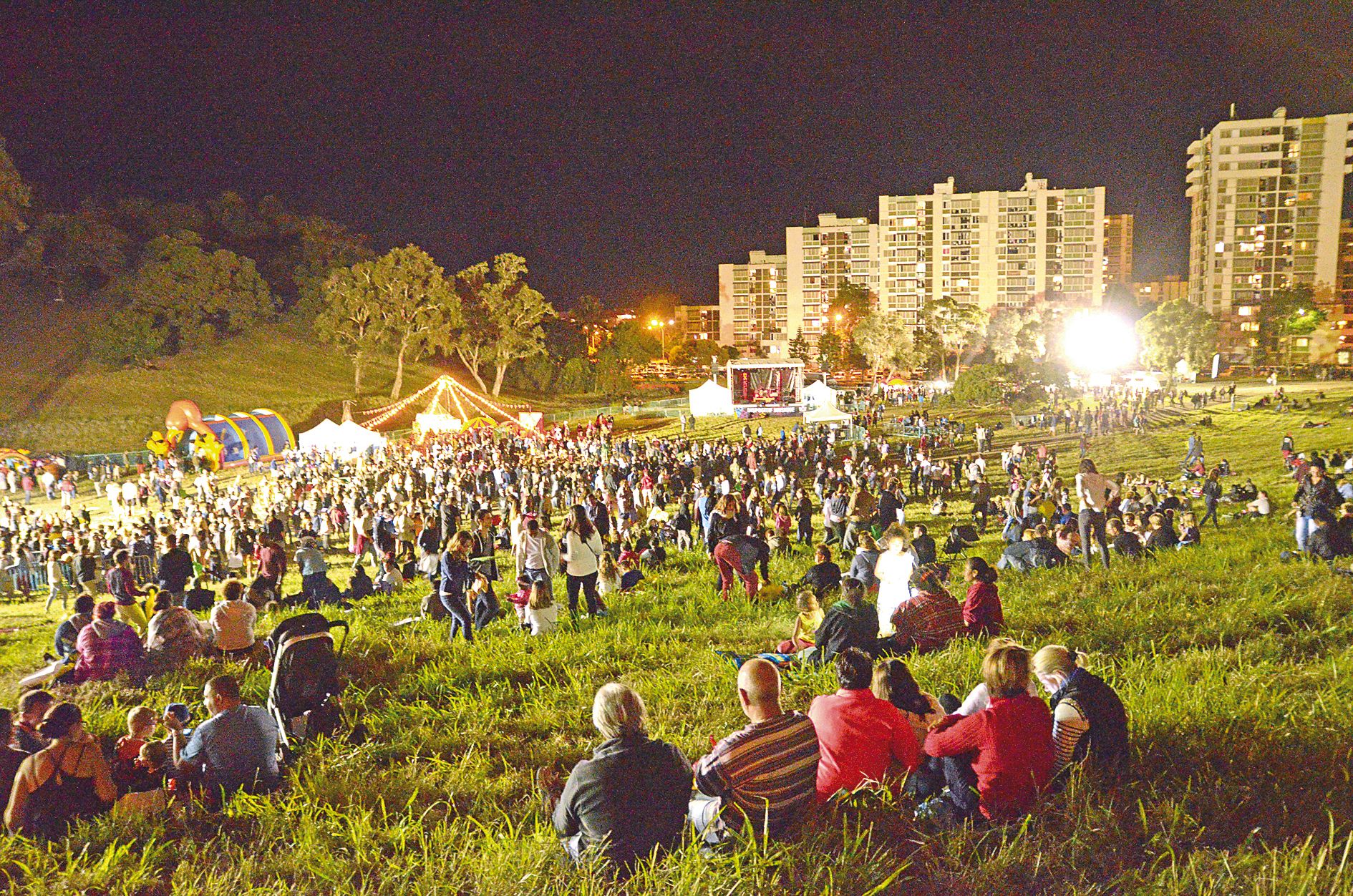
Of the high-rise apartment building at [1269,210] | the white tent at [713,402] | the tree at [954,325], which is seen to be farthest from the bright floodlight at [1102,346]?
the high-rise apartment building at [1269,210]

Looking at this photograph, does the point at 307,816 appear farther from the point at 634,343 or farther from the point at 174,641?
the point at 634,343

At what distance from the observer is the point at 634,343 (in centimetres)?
6575

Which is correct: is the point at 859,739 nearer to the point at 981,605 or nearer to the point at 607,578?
the point at 981,605

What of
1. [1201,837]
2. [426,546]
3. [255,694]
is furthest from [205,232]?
[1201,837]

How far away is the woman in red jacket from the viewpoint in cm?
328

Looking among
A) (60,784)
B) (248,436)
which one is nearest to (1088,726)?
(60,784)

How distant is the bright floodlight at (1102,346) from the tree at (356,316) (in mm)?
47228

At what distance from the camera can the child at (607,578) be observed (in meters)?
9.66

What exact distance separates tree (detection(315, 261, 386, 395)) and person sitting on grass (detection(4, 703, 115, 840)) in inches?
1934

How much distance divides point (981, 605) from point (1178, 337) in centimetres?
5906

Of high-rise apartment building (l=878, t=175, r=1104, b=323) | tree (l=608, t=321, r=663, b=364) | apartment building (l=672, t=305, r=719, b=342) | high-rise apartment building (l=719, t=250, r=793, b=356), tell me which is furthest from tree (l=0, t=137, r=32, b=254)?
apartment building (l=672, t=305, r=719, b=342)

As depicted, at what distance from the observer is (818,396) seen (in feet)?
131

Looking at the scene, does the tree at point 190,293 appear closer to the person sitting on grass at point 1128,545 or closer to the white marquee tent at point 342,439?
the white marquee tent at point 342,439

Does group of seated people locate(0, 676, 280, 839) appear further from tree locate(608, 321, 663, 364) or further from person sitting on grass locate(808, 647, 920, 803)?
tree locate(608, 321, 663, 364)
